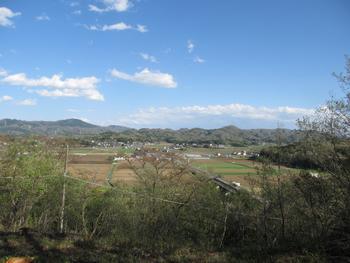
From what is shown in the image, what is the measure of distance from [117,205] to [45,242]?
9570mm

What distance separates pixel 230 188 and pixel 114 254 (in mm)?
12649

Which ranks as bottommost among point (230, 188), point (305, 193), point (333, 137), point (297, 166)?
point (230, 188)

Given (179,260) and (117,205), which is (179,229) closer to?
(117,205)

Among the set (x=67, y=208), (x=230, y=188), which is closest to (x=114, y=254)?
(x=67, y=208)

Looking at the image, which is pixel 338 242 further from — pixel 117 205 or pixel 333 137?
pixel 117 205

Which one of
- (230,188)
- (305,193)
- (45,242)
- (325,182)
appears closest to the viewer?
(45,242)

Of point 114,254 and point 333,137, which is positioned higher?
point 333,137

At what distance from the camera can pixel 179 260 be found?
6906mm

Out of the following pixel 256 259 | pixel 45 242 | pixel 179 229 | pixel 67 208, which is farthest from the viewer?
pixel 67 208

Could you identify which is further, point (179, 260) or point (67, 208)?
point (67, 208)

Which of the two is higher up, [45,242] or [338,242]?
[338,242]

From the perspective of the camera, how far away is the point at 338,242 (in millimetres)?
7219

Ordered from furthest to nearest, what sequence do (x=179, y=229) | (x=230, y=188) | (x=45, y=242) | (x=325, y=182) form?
(x=230, y=188) → (x=179, y=229) → (x=325, y=182) → (x=45, y=242)

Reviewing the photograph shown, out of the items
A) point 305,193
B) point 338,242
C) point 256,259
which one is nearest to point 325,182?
point 305,193
